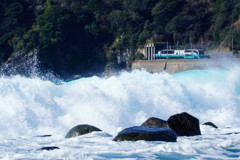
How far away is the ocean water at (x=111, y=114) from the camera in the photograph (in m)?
10.2

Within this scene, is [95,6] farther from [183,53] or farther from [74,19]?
[183,53]

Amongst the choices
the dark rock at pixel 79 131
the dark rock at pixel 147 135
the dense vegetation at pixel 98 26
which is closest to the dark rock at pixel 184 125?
the dark rock at pixel 147 135

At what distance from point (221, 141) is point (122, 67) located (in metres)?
66.5

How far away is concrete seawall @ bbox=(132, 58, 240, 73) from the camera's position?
45.2 meters

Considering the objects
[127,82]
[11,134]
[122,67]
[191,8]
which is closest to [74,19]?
[122,67]

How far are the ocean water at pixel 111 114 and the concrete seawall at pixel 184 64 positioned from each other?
2127 cm

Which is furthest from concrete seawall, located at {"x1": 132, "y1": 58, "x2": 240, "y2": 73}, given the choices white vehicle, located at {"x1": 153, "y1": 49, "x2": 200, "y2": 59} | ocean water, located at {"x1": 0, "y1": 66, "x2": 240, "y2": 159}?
ocean water, located at {"x1": 0, "y1": 66, "x2": 240, "y2": 159}

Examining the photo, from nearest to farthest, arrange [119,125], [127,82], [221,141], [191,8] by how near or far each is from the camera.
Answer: [221,141] < [119,125] < [127,82] < [191,8]

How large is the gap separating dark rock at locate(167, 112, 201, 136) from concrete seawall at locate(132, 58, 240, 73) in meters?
29.3

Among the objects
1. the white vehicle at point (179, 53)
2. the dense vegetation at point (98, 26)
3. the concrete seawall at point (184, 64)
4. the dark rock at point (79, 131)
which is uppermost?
Result: the dense vegetation at point (98, 26)

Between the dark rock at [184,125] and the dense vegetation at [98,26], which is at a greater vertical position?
the dense vegetation at [98,26]

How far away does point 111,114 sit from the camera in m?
16.9

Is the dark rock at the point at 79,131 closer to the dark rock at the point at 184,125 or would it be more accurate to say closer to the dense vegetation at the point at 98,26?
the dark rock at the point at 184,125

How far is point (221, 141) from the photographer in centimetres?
1173
